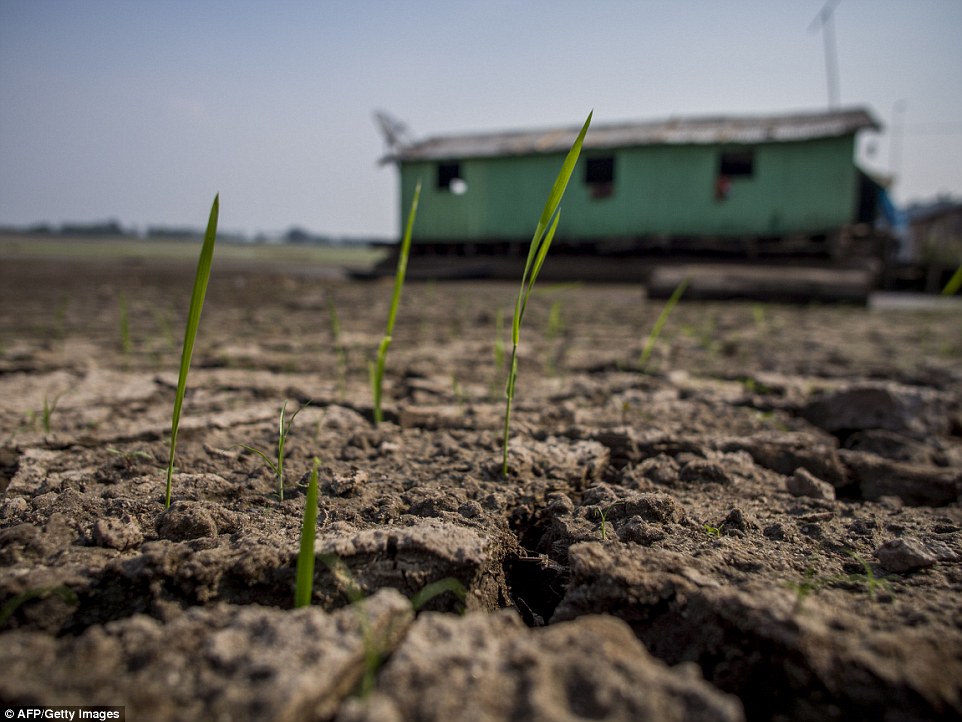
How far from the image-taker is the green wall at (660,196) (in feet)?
33.1

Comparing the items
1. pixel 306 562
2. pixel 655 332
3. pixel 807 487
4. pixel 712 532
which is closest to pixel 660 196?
pixel 655 332

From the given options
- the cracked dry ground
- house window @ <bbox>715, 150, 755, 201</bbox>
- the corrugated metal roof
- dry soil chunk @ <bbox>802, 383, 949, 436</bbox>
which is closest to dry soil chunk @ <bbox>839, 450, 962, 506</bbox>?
the cracked dry ground

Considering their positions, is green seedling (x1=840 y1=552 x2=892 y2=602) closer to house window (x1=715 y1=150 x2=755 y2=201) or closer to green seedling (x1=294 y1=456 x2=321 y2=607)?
green seedling (x1=294 y1=456 x2=321 y2=607)

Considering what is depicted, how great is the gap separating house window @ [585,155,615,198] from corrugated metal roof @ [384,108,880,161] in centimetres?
43

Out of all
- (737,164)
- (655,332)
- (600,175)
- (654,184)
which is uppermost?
(737,164)

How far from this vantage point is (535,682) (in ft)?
1.81

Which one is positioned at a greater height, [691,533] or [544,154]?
[544,154]

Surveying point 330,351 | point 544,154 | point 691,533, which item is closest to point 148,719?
point 691,533

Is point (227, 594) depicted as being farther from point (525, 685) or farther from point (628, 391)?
point (628, 391)

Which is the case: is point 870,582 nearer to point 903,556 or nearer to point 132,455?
point 903,556

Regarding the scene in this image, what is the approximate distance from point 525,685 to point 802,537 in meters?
0.67

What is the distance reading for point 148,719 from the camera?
54 cm

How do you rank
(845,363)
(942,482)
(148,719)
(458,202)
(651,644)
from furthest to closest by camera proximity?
(458,202), (845,363), (942,482), (651,644), (148,719)

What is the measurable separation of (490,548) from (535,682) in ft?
1.26
